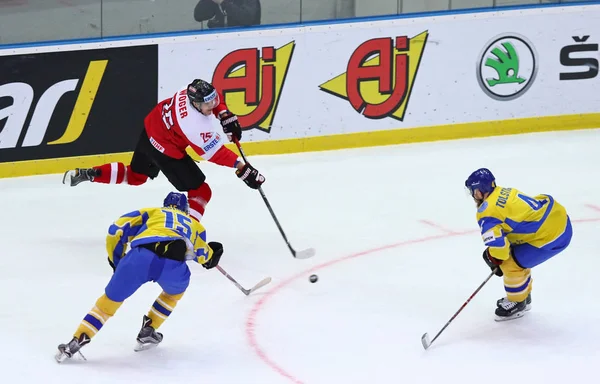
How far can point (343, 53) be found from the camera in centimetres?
907

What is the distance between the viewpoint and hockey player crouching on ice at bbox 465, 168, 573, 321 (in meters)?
5.41

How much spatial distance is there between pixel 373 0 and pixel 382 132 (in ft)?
3.51

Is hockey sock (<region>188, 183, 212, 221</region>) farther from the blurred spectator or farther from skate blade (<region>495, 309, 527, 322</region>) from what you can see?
the blurred spectator

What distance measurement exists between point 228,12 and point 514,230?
3.97m

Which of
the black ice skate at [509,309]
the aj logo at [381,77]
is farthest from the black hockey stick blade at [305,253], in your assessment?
the aj logo at [381,77]

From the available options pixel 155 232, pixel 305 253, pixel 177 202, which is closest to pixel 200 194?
pixel 305 253

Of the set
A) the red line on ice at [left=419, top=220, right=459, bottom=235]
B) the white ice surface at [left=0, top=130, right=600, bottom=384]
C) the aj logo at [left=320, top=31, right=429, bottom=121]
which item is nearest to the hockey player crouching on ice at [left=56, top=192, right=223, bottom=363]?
the white ice surface at [left=0, top=130, right=600, bottom=384]

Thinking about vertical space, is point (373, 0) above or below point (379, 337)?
above

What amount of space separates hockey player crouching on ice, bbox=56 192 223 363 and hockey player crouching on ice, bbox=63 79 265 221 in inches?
44.9

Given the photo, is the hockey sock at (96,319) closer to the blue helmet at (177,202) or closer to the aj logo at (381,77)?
the blue helmet at (177,202)

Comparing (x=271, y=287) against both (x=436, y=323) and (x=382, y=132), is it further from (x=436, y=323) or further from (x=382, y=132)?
(x=382, y=132)

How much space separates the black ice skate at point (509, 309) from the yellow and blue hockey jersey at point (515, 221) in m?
0.37

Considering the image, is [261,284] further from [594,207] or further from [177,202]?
[594,207]

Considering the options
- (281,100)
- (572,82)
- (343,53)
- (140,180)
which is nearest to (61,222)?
(140,180)
